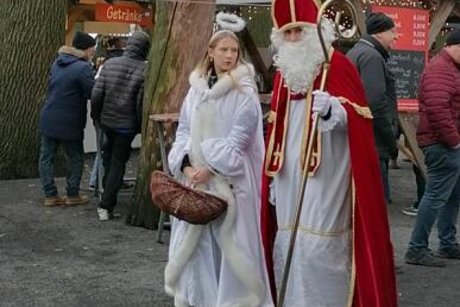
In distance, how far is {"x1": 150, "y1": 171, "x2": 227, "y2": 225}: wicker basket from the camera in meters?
5.27

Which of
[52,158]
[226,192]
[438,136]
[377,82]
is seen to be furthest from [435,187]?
[52,158]

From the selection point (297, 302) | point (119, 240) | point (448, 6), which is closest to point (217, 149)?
point (297, 302)

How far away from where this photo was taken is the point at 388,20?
6969 millimetres

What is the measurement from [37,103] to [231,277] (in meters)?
6.46

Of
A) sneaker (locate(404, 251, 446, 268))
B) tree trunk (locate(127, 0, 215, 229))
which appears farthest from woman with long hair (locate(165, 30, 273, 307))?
tree trunk (locate(127, 0, 215, 229))

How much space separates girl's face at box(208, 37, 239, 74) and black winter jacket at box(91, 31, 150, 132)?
10.3 feet

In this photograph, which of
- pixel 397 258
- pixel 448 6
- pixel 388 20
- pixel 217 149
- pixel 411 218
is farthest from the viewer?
pixel 448 6

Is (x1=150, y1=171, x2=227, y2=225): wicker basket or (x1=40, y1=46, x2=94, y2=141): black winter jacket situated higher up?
(x1=40, y1=46, x2=94, y2=141): black winter jacket

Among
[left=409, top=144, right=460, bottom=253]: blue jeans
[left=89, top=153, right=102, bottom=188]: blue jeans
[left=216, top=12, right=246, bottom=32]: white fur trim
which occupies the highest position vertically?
[left=216, top=12, right=246, bottom=32]: white fur trim

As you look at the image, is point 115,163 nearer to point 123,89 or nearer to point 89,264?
point 123,89

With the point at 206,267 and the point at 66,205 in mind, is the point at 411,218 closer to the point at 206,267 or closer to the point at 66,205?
the point at 66,205

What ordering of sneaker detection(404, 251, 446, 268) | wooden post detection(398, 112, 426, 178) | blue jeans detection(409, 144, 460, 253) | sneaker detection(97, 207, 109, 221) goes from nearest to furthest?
1. blue jeans detection(409, 144, 460, 253)
2. sneaker detection(404, 251, 446, 268)
3. sneaker detection(97, 207, 109, 221)
4. wooden post detection(398, 112, 426, 178)

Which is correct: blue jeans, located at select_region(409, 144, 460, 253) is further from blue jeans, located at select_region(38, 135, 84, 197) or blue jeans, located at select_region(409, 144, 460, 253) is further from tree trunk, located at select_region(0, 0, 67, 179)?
tree trunk, located at select_region(0, 0, 67, 179)

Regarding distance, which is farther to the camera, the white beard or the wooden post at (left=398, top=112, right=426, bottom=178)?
the wooden post at (left=398, top=112, right=426, bottom=178)
